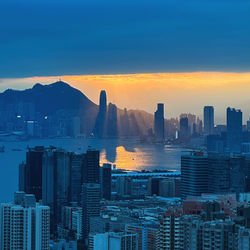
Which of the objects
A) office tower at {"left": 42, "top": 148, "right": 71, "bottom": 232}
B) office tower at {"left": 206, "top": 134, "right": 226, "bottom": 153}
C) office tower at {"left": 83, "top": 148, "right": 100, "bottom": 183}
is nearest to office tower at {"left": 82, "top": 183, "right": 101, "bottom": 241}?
office tower at {"left": 42, "top": 148, "right": 71, "bottom": 232}

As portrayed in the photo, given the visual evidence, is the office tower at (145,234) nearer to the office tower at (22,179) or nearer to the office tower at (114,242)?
the office tower at (114,242)

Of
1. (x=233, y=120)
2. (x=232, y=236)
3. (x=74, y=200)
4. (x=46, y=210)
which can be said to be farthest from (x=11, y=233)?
(x=233, y=120)

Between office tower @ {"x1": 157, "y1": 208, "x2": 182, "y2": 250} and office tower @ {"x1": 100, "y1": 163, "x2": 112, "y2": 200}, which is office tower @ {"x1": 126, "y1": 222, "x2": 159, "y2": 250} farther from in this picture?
office tower @ {"x1": 100, "y1": 163, "x2": 112, "y2": 200}

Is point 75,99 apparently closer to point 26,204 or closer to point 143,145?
point 143,145

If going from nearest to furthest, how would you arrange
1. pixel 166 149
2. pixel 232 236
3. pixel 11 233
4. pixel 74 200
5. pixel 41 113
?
pixel 232 236 → pixel 11 233 → pixel 74 200 → pixel 166 149 → pixel 41 113

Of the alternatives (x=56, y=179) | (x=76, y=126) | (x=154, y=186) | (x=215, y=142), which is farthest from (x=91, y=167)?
(x=76, y=126)

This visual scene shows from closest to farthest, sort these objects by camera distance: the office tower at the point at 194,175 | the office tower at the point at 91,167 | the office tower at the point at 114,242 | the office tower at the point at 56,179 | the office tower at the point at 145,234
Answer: the office tower at the point at 114,242 < the office tower at the point at 145,234 < the office tower at the point at 56,179 < the office tower at the point at 194,175 < the office tower at the point at 91,167

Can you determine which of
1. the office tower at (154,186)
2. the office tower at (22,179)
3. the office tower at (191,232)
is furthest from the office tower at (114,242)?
the office tower at (154,186)
